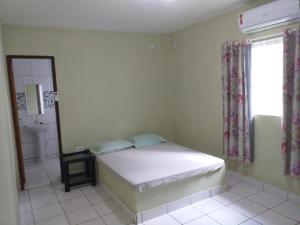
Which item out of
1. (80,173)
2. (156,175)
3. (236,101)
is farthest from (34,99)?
(236,101)

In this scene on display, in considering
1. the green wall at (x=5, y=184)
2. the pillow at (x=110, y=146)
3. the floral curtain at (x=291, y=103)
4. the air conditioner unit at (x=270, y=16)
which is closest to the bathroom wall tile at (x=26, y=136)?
the pillow at (x=110, y=146)

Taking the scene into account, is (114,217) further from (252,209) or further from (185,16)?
(185,16)

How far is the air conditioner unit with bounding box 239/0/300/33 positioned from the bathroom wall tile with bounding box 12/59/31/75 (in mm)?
3952

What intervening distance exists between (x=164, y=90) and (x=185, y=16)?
→ 1569 millimetres

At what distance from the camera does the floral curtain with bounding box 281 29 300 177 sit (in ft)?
8.19

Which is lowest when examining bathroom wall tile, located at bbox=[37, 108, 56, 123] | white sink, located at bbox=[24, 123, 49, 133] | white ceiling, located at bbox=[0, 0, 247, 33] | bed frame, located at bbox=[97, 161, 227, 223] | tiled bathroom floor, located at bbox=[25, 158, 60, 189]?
tiled bathroom floor, located at bbox=[25, 158, 60, 189]

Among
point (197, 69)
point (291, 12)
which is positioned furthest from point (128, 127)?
point (291, 12)

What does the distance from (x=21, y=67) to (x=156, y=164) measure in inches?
134

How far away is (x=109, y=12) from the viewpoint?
3055 millimetres

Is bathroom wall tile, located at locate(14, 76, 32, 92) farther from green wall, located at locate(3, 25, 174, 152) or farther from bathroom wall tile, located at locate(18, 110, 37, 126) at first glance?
green wall, located at locate(3, 25, 174, 152)

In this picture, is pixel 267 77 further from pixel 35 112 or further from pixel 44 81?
pixel 35 112

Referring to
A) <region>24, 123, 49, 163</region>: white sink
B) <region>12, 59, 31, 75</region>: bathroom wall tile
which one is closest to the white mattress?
<region>24, 123, 49, 163</region>: white sink

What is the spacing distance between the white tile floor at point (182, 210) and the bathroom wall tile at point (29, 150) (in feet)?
5.60

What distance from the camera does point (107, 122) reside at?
4.13 m
